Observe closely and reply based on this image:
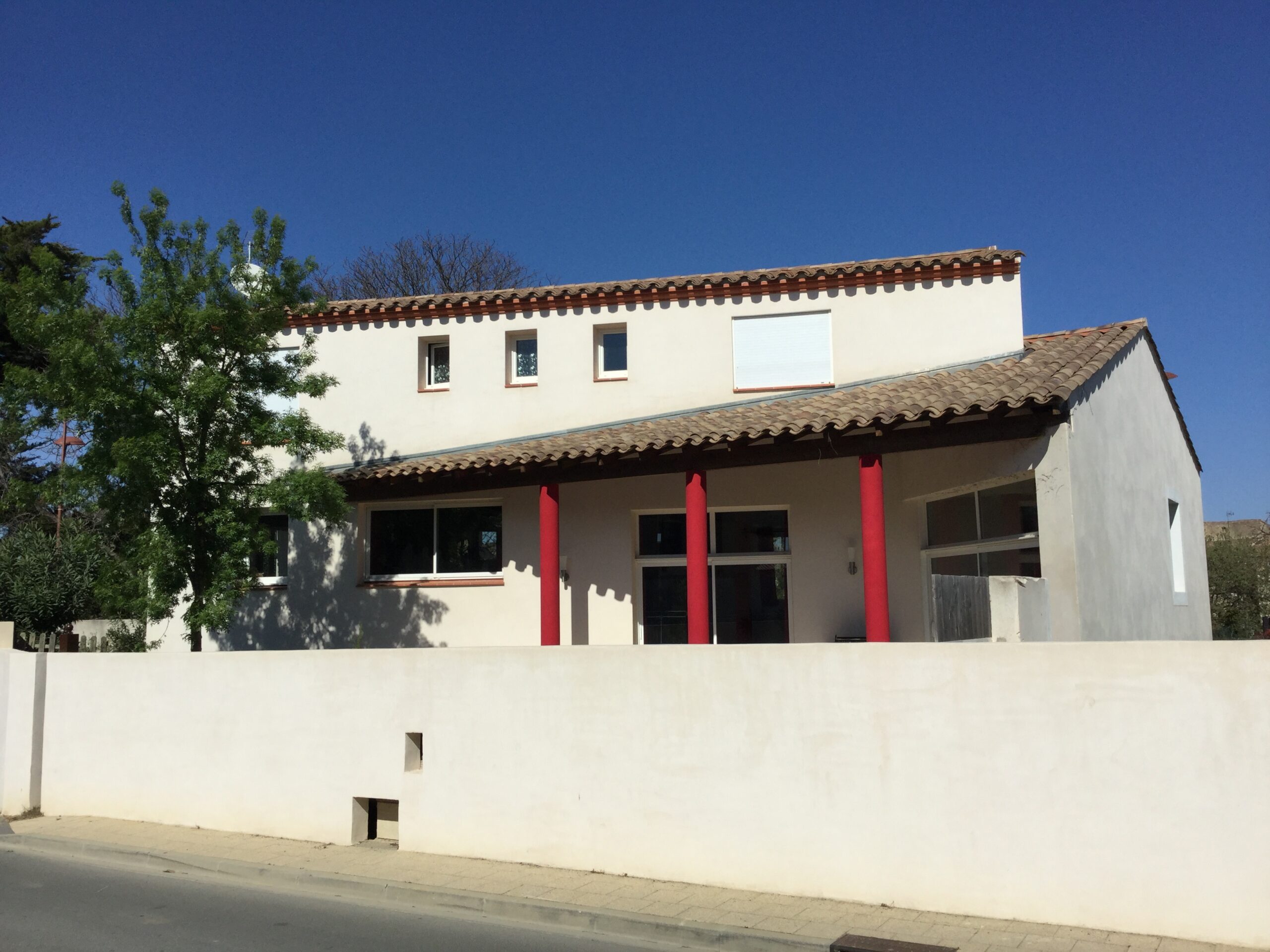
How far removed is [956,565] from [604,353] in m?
5.90

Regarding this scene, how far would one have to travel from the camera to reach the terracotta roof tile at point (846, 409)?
36.9 feet

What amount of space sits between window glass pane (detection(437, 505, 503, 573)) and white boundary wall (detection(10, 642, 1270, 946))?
4.75 meters

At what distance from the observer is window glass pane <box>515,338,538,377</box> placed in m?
16.0

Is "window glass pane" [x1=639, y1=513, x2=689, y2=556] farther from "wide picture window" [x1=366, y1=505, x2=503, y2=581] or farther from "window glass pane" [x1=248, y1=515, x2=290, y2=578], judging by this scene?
"window glass pane" [x1=248, y1=515, x2=290, y2=578]

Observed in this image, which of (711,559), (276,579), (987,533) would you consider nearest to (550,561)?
(711,559)

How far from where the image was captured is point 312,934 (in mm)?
7273

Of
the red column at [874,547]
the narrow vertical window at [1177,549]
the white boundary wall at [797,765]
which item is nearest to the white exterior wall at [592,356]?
the red column at [874,547]

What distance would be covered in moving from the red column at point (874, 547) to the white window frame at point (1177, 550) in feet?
17.8

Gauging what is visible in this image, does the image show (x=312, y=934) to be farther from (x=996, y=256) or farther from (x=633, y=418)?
(x=996, y=256)

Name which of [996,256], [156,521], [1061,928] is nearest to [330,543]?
[156,521]

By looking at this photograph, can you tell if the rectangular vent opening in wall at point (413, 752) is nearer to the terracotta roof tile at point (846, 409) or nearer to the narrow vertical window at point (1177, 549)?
the terracotta roof tile at point (846, 409)

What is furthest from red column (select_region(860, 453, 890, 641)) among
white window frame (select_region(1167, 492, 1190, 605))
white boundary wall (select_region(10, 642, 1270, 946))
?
white window frame (select_region(1167, 492, 1190, 605))

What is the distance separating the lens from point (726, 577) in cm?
1476

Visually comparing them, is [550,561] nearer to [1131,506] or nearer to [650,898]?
[650,898]
